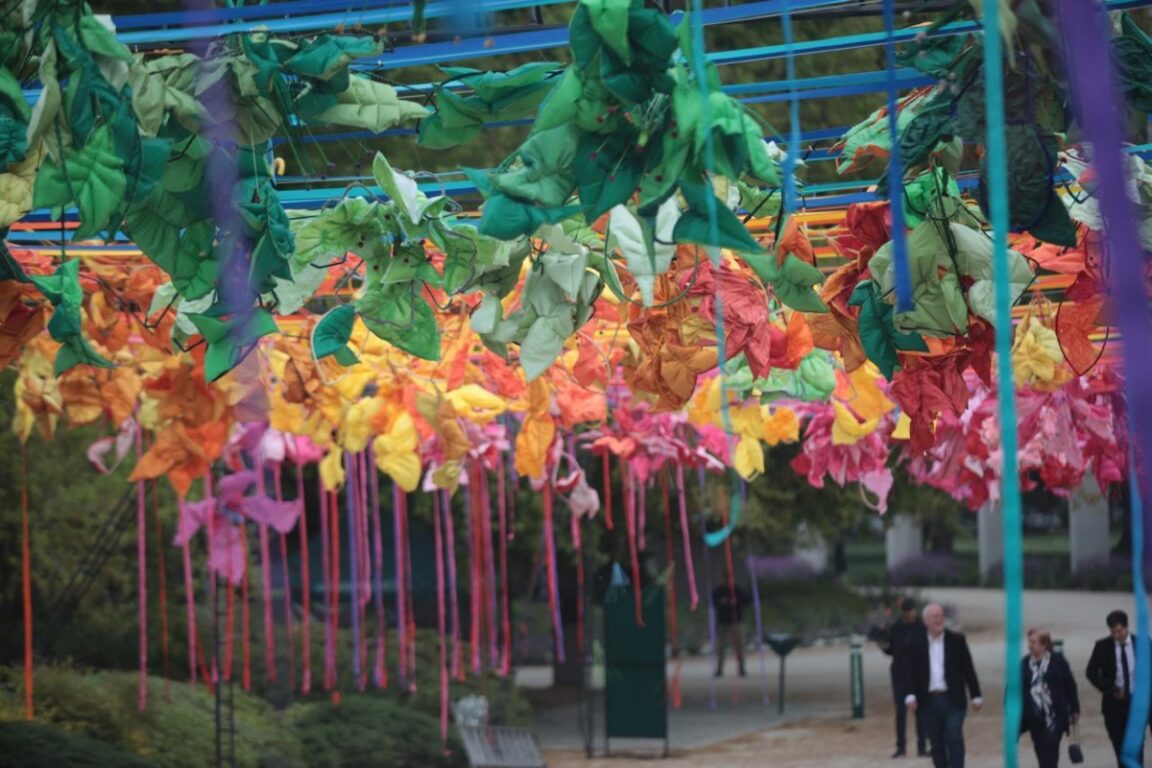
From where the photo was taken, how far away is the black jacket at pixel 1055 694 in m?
9.02

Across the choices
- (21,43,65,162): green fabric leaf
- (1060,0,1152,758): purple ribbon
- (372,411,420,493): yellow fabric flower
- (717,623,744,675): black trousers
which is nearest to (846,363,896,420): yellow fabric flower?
(372,411,420,493): yellow fabric flower

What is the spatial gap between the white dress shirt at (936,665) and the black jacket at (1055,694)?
581 millimetres

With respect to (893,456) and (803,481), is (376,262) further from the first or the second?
(803,481)

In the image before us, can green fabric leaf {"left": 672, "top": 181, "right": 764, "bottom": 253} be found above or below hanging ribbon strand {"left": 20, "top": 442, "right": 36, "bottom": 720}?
above

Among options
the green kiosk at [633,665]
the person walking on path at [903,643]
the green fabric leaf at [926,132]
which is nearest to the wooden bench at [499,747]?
the green kiosk at [633,665]

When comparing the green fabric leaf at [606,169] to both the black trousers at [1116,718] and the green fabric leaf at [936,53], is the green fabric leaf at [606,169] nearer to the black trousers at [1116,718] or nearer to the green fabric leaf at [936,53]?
the green fabric leaf at [936,53]

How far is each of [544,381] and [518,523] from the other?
7.96 m

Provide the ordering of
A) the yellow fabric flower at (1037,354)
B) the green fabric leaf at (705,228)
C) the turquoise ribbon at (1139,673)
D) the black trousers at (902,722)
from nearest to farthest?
the turquoise ribbon at (1139,673) < the green fabric leaf at (705,228) < the yellow fabric flower at (1037,354) < the black trousers at (902,722)

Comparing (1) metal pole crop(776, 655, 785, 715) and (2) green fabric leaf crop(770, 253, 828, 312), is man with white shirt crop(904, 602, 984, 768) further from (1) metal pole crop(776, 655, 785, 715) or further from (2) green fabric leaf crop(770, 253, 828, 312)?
(2) green fabric leaf crop(770, 253, 828, 312)

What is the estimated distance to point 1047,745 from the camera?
8.96 metres

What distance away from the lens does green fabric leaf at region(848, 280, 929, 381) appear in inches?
164

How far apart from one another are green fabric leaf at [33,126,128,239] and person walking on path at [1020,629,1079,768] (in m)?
6.95

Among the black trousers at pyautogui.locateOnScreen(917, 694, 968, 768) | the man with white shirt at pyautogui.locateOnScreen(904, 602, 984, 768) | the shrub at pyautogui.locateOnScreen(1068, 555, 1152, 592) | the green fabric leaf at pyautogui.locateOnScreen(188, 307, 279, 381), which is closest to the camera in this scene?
the green fabric leaf at pyautogui.locateOnScreen(188, 307, 279, 381)

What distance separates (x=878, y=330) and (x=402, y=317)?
1276mm
